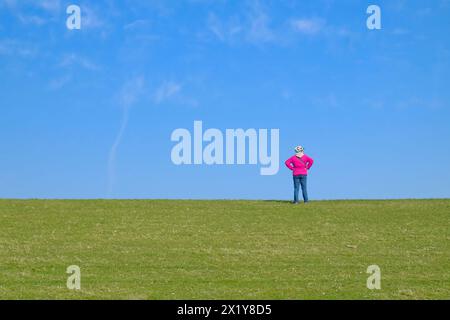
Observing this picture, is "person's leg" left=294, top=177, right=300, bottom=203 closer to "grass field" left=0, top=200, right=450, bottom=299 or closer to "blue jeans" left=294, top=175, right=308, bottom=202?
"blue jeans" left=294, top=175, right=308, bottom=202

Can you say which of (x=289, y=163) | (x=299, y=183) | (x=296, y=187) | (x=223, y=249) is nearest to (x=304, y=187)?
(x=299, y=183)

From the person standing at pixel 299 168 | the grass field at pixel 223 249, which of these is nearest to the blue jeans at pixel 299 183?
the person standing at pixel 299 168

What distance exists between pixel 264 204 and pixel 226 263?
43.4ft

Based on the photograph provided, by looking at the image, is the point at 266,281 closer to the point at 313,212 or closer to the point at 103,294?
the point at 103,294

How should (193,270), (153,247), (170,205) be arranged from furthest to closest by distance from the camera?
1. (170,205)
2. (153,247)
3. (193,270)

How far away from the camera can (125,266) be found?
20516 mm

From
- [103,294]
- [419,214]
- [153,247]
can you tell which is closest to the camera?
[103,294]

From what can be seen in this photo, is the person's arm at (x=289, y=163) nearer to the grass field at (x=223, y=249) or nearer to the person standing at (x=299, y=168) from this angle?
the person standing at (x=299, y=168)

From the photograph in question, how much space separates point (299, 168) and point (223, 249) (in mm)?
11895

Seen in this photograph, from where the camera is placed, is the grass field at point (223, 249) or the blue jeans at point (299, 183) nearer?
the grass field at point (223, 249)

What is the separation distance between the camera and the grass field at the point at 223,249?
17.7 meters

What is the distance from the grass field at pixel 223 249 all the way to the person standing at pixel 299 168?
1729mm
